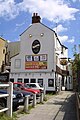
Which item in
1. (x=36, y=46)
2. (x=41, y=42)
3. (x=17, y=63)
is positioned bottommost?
(x=17, y=63)

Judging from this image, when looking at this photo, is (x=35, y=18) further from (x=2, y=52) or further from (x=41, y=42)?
(x=2, y=52)

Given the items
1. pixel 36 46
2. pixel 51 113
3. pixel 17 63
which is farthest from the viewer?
pixel 17 63

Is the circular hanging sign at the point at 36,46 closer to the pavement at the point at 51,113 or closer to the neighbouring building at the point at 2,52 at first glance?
the neighbouring building at the point at 2,52

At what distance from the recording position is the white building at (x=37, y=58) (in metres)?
34.1

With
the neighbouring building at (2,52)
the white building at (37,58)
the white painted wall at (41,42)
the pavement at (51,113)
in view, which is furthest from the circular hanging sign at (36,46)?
the pavement at (51,113)

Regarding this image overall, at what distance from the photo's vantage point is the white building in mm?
34125

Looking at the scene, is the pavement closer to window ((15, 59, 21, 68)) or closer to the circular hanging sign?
the circular hanging sign

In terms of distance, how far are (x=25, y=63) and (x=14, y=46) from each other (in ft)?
42.4

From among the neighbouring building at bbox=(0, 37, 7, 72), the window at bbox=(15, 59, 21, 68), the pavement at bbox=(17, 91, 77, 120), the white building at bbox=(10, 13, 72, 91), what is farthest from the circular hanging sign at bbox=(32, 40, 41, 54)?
the pavement at bbox=(17, 91, 77, 120)

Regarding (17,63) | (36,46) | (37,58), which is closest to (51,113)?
(37,58)

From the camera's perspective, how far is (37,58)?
115ft

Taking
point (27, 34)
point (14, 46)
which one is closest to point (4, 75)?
point (27, 34)

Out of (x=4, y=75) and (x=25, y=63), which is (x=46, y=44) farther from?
(x=4, y=75)

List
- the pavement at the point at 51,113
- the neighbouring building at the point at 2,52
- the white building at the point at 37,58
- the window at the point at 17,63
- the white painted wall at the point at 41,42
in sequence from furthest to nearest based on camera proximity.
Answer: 1. the neighbouring building at the point at 2,52
2. the window at the point at 17,63
3. the white painted wall at the point at 41,42
4. the white building at the point at 37,58
5. the pavement at the point at 51,113
